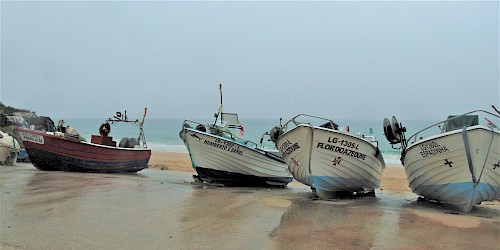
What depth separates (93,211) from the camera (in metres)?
6.80

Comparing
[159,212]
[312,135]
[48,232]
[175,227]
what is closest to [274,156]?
[312,135]

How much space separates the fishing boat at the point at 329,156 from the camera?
9070mm

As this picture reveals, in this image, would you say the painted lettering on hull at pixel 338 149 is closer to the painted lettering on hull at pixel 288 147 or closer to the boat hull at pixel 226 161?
the painted lettering on hull at pixel 288 147

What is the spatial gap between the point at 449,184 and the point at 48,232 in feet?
24.1

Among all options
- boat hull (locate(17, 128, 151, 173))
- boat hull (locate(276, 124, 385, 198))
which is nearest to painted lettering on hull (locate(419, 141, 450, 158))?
boat hull (locate(276, 124, 385, 198))

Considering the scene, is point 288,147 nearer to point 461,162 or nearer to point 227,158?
point 227,158

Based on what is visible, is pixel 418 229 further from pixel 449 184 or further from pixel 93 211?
pixel 93 211

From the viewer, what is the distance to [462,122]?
844 centimetres

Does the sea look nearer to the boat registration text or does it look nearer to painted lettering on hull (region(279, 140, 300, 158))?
painted lettering on hull (region(279, 140, 300, 158))

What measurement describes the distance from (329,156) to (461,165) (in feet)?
8.68

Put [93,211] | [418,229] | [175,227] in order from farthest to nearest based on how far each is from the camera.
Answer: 1. [93,211]
2. [418,229]
3. [175,227]

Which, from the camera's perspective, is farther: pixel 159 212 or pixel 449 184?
pixel 449 184

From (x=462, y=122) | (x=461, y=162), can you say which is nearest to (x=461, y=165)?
(x=461, y=162)

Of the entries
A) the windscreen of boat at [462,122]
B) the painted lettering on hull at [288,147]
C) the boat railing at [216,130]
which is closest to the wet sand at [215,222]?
the painted lettering on hull at [288,147]
